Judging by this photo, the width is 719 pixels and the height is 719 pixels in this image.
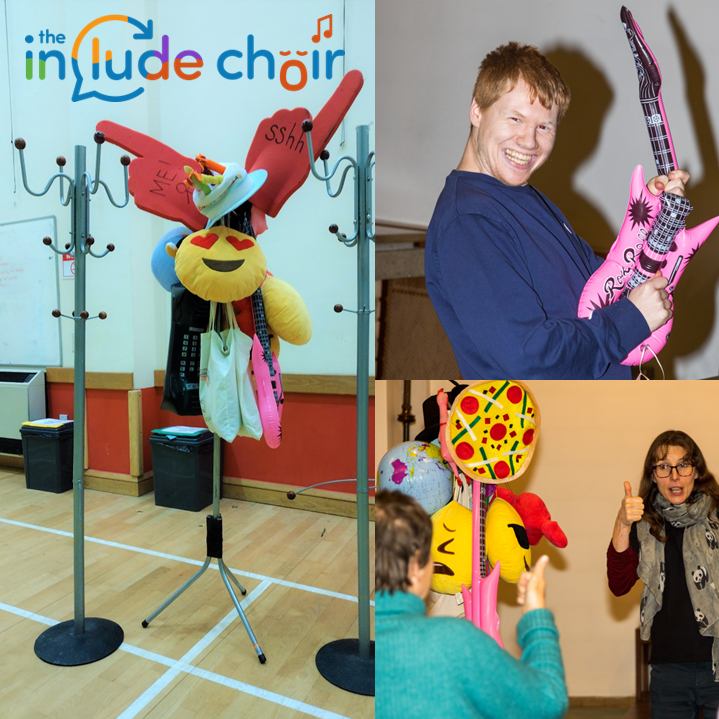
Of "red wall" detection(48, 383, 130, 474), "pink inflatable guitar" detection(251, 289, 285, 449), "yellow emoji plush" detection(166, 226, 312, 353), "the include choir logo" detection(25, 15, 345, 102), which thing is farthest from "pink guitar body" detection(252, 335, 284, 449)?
"red wall" detection(48, 383, 130, 474)

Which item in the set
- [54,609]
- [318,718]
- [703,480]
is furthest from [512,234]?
[54,609]

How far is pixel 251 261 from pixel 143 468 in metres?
2.01

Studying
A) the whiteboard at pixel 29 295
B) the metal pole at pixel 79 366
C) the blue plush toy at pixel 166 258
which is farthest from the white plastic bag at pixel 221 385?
the whiteboard at pixel 29 295

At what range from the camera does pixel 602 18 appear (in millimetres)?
576

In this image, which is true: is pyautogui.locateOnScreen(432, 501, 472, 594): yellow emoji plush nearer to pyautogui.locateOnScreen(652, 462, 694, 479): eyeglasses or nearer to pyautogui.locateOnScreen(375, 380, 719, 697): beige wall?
pyautogui.locateOnScreen(375, 380, 719, 697): beige wall

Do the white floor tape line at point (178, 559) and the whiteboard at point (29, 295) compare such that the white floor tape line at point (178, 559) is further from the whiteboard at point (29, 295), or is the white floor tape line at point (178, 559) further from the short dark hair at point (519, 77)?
the short dark hair at point (519, 77)

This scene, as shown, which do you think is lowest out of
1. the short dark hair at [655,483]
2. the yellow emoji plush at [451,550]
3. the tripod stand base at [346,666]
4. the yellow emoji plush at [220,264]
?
the tripod stand base at [346,666]

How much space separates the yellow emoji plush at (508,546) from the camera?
1.96 feet

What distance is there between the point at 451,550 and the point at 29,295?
3293 millimetres

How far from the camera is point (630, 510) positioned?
63 cm

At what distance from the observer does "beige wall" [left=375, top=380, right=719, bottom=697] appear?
61 cm

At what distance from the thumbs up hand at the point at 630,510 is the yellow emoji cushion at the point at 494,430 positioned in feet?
0.46

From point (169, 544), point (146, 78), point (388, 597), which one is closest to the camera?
point (388, 597)

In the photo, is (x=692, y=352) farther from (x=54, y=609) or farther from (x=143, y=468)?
(x=143, y=468)
